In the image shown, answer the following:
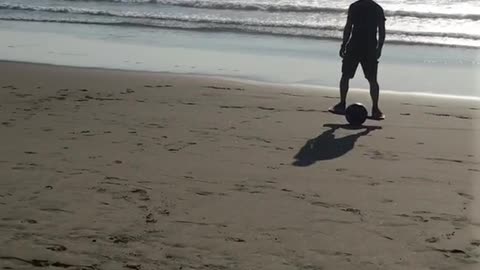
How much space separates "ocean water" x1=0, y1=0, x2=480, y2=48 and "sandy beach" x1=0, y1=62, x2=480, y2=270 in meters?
7.91

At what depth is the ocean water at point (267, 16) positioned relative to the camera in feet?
57.9

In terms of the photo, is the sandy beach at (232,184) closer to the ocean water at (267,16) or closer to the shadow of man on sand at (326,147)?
the shadow of man on sand at (326,147)

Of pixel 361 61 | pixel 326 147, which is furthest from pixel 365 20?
pixel 326 147

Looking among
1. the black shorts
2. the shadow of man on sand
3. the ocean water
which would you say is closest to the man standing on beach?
the black shorts

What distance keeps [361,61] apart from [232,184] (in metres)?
3.29

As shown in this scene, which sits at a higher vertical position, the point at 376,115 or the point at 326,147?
the point at 376,115

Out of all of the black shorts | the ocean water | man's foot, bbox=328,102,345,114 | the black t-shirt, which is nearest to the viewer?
the black t-shirt

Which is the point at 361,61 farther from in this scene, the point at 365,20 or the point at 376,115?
the point at 376,115

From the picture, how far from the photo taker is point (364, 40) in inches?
343

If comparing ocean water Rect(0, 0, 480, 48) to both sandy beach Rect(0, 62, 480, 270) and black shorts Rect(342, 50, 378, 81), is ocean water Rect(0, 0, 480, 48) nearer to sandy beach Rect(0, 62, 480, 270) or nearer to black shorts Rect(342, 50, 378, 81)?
black shorts Rect(342, 50, 378, 81)

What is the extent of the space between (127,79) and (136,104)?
207 cm

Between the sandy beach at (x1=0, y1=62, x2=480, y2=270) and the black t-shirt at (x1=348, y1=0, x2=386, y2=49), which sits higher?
the black t-shirt at (x1=348, y1=0, x2=386, y2=49)

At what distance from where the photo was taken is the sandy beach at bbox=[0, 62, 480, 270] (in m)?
4.77

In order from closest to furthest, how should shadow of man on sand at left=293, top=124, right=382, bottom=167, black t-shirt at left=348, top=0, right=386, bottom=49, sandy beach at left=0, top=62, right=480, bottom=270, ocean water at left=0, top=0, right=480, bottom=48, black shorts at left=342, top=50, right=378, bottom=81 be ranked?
sandy beach at left=0, top=62, right=480, bottom=270, shadow of man on sand at left=293, top=124, right=382, bottom=167, black t-shirt at left=348, top=0, right=386, bottom=49, black shorts at left=342, top=50, right=378, bottom=81, ocean water at left=0, top=0, right=480, bottom=48
